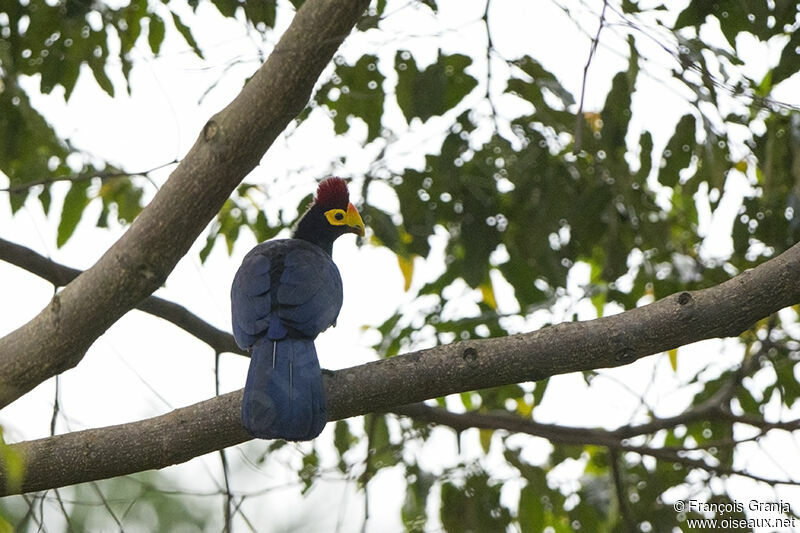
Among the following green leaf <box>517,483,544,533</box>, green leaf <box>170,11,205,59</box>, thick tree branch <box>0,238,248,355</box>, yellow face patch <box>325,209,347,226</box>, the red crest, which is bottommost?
green leaf <box>517,483,544,533</box>

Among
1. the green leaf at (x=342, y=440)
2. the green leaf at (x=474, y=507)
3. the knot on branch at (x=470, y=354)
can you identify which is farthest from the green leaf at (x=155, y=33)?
the green leaf at (x=474, y=507)

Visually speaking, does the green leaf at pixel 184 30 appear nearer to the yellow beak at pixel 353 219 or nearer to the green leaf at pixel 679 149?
the yellow beak at pixel 353 219

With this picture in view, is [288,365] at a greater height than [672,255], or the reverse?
[672,255]

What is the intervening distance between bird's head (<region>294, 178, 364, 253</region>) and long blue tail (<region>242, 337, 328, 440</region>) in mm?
1302

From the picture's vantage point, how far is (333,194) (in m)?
4.04

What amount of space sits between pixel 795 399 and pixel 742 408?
0.22 m

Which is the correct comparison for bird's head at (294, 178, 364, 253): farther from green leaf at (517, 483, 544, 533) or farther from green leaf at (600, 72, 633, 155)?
green leaf at (517, 483, 544, 533)

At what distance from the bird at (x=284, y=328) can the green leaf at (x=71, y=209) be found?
824mm

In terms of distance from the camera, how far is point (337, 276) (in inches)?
138

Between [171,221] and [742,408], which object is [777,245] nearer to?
[742,408]

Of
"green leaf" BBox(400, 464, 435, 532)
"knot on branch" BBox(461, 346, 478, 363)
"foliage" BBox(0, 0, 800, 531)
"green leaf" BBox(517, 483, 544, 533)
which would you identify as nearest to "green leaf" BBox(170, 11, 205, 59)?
"foliage" BBox(0, 0, 800, 531)

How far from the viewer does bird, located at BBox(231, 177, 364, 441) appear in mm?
2568

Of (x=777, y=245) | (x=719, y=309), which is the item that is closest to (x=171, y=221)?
(x=719, y=309)

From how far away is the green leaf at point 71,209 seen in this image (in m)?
3.80
